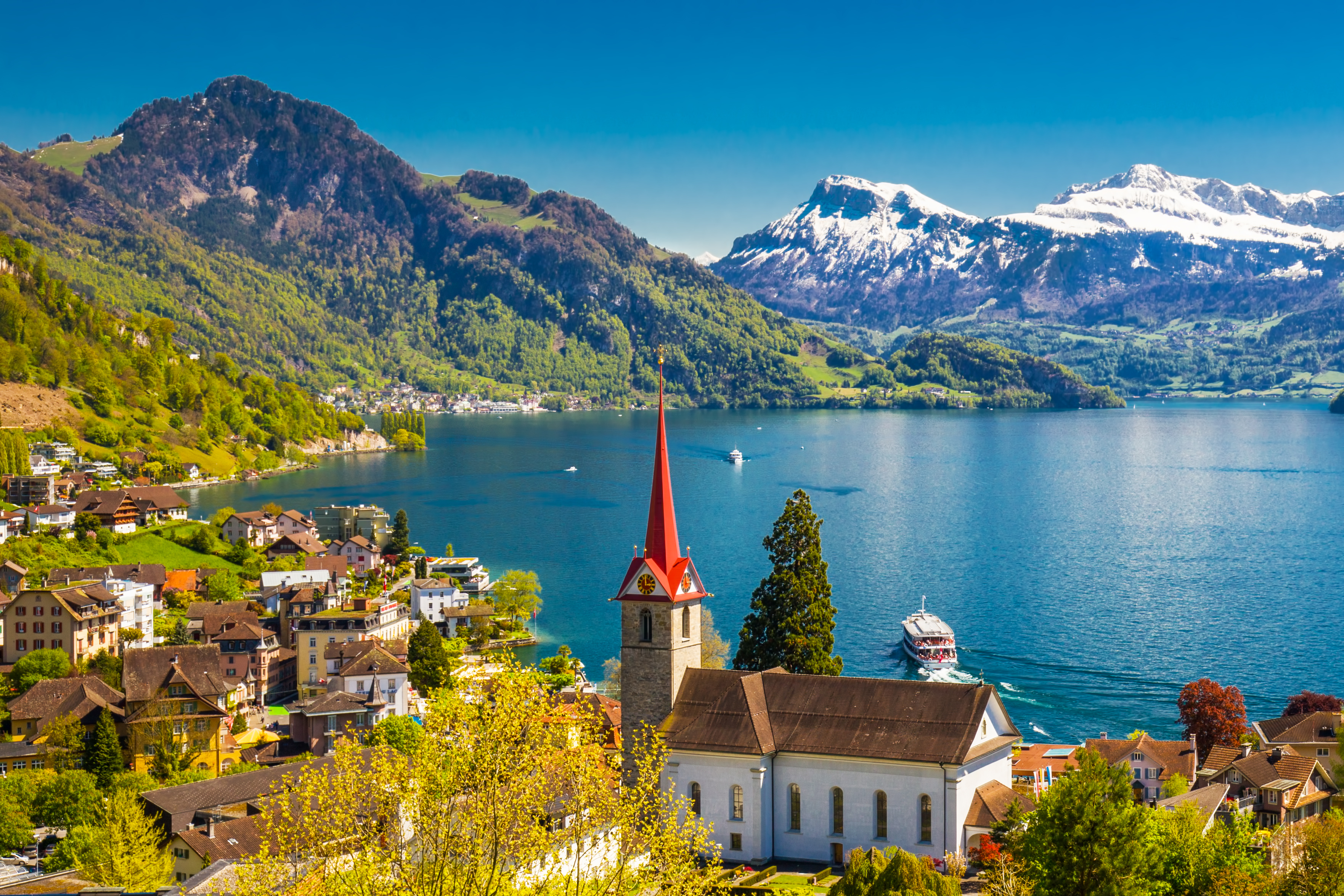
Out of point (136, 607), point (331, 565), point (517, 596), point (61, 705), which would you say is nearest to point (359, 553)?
point (331, 565)

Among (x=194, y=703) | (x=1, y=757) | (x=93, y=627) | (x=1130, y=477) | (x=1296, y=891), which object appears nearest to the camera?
(x=1296, y=891)

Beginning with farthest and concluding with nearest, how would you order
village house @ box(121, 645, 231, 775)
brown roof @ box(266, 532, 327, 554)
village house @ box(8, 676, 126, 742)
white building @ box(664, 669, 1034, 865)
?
brown roof @ box(266, 532, 327, 554) → village house @ box(8, 676, 126, 742) → village house @ box(121, 645, 231, 775) → white building @ box(664, 669, 1034, 865)

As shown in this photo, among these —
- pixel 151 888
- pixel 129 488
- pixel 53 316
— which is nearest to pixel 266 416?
pixel 53 316

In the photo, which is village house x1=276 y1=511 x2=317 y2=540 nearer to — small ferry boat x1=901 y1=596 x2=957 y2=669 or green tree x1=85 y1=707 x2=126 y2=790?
green tree x1=85 y1=707 x2=126 y2=790

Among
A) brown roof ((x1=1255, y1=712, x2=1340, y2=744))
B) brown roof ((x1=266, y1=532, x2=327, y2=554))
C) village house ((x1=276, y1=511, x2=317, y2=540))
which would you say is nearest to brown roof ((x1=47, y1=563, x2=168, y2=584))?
brown roof ((x1=266, y1=532, x2=327, y2=554))

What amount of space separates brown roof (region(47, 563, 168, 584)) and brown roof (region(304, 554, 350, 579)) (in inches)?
402

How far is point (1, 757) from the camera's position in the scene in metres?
49.8

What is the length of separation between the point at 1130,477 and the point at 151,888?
150 m

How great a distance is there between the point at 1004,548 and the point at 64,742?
8202 cm

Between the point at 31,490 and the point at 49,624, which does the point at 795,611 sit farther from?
the point at 31,490

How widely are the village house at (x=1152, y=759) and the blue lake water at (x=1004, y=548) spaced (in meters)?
8.29

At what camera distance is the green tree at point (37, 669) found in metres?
59.4

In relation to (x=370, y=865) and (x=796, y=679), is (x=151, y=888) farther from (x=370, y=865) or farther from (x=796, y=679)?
(x=370, y=865)

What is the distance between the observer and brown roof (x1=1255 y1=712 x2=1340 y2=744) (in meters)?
48.3
